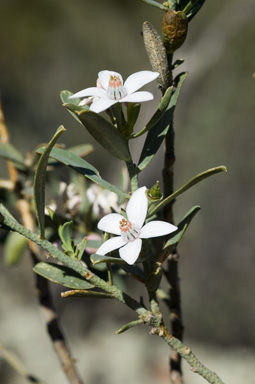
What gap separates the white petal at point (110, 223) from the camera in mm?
383

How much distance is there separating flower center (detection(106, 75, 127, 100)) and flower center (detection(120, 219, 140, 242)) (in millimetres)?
88

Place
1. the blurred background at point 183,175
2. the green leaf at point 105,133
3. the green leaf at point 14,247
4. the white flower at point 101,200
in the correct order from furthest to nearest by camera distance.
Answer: the blurred background at point 183,175, the green leaf at point 14,247, the white flower at point 101,200, the green leaf at point 105,133

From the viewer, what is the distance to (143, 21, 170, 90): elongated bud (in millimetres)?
370

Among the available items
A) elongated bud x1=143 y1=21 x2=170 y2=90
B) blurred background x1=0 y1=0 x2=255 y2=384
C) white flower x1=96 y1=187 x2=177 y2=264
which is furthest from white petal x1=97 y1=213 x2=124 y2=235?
blurred background x1=0 y1=0 x2=255 y2=384

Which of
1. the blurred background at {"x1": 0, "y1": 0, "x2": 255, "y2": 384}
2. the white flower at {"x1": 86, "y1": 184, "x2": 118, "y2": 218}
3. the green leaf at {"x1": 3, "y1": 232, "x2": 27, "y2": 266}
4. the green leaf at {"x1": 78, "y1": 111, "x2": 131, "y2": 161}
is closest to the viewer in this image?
the green leaf at {"x1": 78, "y1": 111, "x2": 131, "y2": 161}

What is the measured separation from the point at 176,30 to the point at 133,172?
11 centimetres

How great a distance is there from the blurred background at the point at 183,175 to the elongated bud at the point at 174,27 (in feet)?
4.10

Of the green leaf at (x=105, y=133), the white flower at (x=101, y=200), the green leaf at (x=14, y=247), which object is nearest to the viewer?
the green leaf at (x=105, y=133)

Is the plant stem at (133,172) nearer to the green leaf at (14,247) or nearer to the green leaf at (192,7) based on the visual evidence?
the green leaf at (192,7)

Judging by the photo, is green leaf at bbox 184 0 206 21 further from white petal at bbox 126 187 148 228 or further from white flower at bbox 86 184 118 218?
white flower at bbox 86 184 118 218

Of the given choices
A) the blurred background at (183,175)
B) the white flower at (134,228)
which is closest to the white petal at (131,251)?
the white flower at (134,228)

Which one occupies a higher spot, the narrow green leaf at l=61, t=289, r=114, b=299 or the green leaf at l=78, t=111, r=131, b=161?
the green leaf at l=78, t=111, r=131, b=161

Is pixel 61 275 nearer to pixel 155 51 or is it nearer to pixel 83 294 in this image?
pixel 83 294

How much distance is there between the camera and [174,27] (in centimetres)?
37
